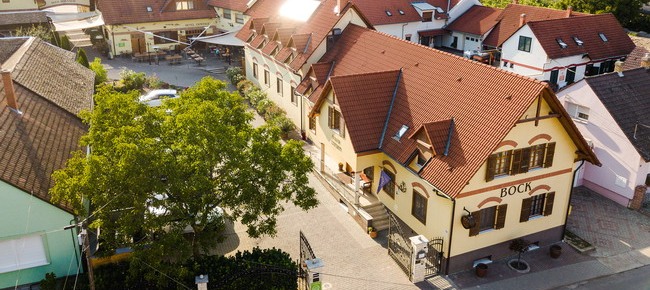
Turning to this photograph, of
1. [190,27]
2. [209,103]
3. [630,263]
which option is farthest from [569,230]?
[190,27]

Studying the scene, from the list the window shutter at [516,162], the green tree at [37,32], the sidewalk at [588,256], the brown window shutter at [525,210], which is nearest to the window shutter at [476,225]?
the sidewalk at [588,256]

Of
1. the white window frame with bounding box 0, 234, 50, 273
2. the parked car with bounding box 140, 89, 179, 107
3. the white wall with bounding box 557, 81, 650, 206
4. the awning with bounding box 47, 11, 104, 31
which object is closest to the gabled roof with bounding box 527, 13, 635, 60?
the white wall with bounding box 557, 81, 650, 206

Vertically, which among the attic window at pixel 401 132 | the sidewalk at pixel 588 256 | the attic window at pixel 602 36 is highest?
the attic window at pixel 602 36

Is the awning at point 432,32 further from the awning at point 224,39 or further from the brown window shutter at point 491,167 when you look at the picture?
the brown window shutter at point 491,167

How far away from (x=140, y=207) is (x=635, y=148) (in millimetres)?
28073

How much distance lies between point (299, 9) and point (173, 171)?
3179 cm

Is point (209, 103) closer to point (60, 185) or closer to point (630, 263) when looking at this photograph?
point (60, 185)

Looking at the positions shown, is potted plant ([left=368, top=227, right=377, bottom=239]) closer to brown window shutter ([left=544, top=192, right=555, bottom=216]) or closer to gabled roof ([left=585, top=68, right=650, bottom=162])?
brown window shutter ([left=544, top=192, right=555, bottom=216])

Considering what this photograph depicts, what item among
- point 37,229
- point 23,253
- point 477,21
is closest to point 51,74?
point 23,253

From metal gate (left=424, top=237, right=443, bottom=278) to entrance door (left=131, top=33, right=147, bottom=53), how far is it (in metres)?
49.6

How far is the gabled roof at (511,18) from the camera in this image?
198ft

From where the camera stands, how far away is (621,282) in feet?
87.7

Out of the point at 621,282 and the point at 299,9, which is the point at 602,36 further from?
the point at 621,282

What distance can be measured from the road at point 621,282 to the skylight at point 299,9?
99.1 ft
